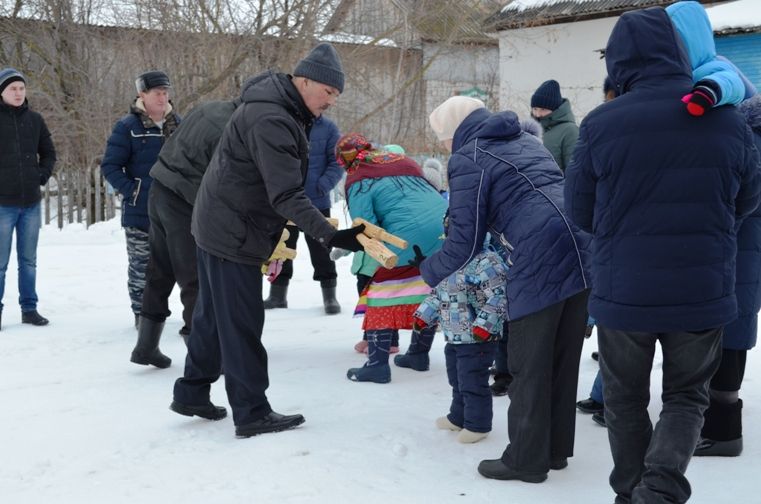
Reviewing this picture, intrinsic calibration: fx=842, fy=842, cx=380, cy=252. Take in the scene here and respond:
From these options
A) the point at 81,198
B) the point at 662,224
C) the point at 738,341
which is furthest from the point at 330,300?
the point at 81,198

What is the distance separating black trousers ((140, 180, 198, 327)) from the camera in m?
5.07

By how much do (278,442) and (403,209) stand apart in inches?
60.5

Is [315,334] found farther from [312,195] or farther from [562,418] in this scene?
[562,418]

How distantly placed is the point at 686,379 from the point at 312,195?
4498 millimetres

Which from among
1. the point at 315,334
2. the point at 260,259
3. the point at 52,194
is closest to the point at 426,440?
the point at 260,259

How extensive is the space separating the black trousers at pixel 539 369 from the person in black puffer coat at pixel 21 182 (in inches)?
185

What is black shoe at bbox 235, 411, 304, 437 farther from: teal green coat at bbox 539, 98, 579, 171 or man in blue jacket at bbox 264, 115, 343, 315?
man in blue jacket at bbox 264, 115, 343, 315

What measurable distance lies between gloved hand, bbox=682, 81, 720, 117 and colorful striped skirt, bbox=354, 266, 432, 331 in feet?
7.95

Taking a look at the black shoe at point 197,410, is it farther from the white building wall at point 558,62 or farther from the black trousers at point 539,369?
the white building wall at point 558,62

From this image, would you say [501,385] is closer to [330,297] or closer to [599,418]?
[599,418]

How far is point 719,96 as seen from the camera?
105 inches

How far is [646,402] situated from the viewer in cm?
290

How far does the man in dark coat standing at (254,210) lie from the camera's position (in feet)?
12.3

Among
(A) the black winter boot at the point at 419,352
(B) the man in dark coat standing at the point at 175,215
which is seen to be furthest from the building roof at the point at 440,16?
(A) the black winter boot at the point at 419,352
